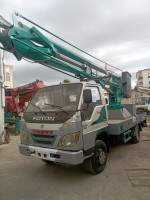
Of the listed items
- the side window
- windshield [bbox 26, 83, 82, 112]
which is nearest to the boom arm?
windshield [bbox 26, 83, 82, 112]

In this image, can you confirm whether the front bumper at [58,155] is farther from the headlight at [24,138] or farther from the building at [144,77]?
the building at [144,77]

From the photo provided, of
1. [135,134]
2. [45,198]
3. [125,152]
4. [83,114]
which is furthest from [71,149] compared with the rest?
[135,134]

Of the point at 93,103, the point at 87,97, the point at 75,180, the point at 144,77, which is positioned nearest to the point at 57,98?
the point at 87,97

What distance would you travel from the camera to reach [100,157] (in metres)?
3.60

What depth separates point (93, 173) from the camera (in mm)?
3461

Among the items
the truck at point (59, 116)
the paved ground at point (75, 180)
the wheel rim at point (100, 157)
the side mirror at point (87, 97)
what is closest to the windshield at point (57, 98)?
the truck at point (59, 116)

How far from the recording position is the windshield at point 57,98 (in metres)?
3.23

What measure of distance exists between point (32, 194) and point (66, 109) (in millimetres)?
1771

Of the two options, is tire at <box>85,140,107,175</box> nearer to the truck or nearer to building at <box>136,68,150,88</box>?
the truck

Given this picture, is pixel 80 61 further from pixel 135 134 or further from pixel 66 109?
pixel 135 134

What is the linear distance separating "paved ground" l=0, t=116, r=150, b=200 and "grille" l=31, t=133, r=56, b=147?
Result: 0.90m

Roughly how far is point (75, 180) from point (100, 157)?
30.7 inches

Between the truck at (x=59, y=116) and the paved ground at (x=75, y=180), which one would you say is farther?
the truck at (x=59, y=116)

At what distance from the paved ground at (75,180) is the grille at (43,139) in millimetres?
895
